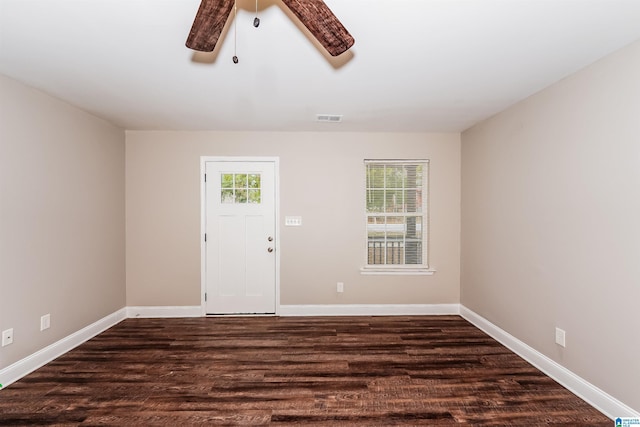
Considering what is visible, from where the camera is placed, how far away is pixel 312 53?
223cm

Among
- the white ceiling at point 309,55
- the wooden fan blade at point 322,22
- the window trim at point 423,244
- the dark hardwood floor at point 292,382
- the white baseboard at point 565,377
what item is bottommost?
the dark hardwood floor at point 292,382

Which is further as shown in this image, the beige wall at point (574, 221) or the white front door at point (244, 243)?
the white front door at point (244, 243)

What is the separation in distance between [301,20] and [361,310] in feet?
11.9

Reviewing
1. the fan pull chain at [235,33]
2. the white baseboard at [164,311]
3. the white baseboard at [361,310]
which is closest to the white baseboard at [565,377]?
the white baseboard at [361,310]

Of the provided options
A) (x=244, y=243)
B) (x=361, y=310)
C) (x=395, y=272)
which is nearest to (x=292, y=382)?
(x=361, y=310)

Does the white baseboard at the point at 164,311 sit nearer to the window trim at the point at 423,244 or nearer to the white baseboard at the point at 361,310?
the white baseboard at the point at 361,310

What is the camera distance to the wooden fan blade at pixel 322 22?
1.42 m

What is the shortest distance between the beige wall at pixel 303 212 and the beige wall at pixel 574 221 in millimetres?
730

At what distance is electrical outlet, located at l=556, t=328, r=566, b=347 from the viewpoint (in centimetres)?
265

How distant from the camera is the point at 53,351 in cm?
307

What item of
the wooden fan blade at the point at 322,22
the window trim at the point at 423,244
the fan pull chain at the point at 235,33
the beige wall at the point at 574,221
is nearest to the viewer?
the wooden fan blade at the point at 322,22

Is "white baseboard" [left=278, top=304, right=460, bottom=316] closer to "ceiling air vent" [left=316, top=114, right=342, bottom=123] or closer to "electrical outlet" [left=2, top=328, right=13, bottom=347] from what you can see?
"ceiling air vent" [left=316, top=114, right=342, bottom=123]

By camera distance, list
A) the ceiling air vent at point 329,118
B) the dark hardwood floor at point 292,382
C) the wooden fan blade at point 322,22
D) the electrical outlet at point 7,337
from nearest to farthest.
→ the wooden fan blade at point 322,22
the dark hardwood floor at point 292,382
the electrical outlet at point 7,337
the ceiling air vent at point 329,118

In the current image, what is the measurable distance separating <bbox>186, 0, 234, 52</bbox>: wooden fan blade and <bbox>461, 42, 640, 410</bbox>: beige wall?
246 cm
